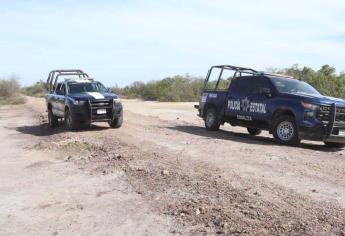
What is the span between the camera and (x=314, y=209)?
7.19 m

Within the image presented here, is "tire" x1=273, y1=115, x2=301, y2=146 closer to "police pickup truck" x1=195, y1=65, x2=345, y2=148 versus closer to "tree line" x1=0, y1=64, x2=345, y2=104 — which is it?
"police pickup truck" x1=195, y1=65, x2=345, y2=148

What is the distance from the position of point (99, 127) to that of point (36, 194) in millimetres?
10462

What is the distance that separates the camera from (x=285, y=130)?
48.1 ft

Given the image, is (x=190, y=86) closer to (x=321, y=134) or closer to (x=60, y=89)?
(x=60, y=89)

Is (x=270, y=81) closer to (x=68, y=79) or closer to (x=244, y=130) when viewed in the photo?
(x=244, y=130)

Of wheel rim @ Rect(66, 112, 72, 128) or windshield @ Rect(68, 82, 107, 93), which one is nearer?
wheel rim @ Rect(66, 112, 72, 128)

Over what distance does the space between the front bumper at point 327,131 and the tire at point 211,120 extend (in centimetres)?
438

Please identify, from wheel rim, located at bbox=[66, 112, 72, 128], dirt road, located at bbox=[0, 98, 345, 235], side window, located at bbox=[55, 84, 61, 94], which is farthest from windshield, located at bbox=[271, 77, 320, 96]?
side window, located at bbox=[55, 84, 61, 94]

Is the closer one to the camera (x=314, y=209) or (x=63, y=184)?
(x=314, y=209)

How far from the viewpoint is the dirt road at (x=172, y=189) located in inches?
276

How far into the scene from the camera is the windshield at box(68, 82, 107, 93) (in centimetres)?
1930

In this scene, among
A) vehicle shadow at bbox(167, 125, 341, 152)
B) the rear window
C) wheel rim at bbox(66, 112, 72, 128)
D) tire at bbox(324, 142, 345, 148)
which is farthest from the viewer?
wheel rim at bbox(66, 112, 72, 128)

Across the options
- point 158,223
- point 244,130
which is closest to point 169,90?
point 244,130

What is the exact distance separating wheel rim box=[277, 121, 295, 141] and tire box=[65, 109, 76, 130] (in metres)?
6.91
